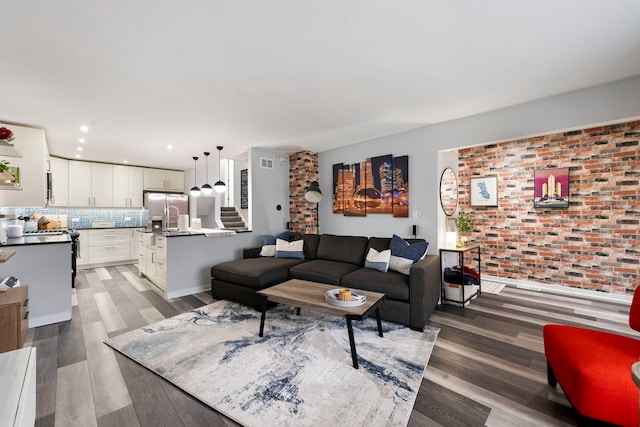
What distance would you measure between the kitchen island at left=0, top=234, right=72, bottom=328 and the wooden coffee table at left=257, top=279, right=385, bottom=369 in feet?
8.12

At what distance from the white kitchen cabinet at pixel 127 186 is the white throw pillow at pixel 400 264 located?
22.2ft

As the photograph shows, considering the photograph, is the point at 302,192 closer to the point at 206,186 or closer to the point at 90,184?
the point at 206,186

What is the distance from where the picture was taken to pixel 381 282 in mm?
3170

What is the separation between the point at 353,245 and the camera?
425 centimetres

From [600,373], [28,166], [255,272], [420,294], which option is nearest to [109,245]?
[28,166]

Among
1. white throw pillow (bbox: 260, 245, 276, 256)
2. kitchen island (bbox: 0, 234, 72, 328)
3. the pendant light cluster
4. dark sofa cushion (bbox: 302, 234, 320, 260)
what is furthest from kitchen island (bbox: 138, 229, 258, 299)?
dark sofa cushion (bbox: 302, 234, 320, 260)

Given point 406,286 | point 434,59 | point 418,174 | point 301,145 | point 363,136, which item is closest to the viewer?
point 434,59

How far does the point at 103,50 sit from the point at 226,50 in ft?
3.08

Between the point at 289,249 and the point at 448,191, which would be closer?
the point at 448,191

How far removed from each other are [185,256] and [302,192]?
94.9 inches

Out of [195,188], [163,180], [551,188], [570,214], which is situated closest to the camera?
[570,214]

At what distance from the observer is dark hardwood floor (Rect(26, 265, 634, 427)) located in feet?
5.64

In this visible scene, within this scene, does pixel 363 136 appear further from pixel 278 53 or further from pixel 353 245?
pixel 278 53

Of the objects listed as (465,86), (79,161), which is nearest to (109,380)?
(465,86)
